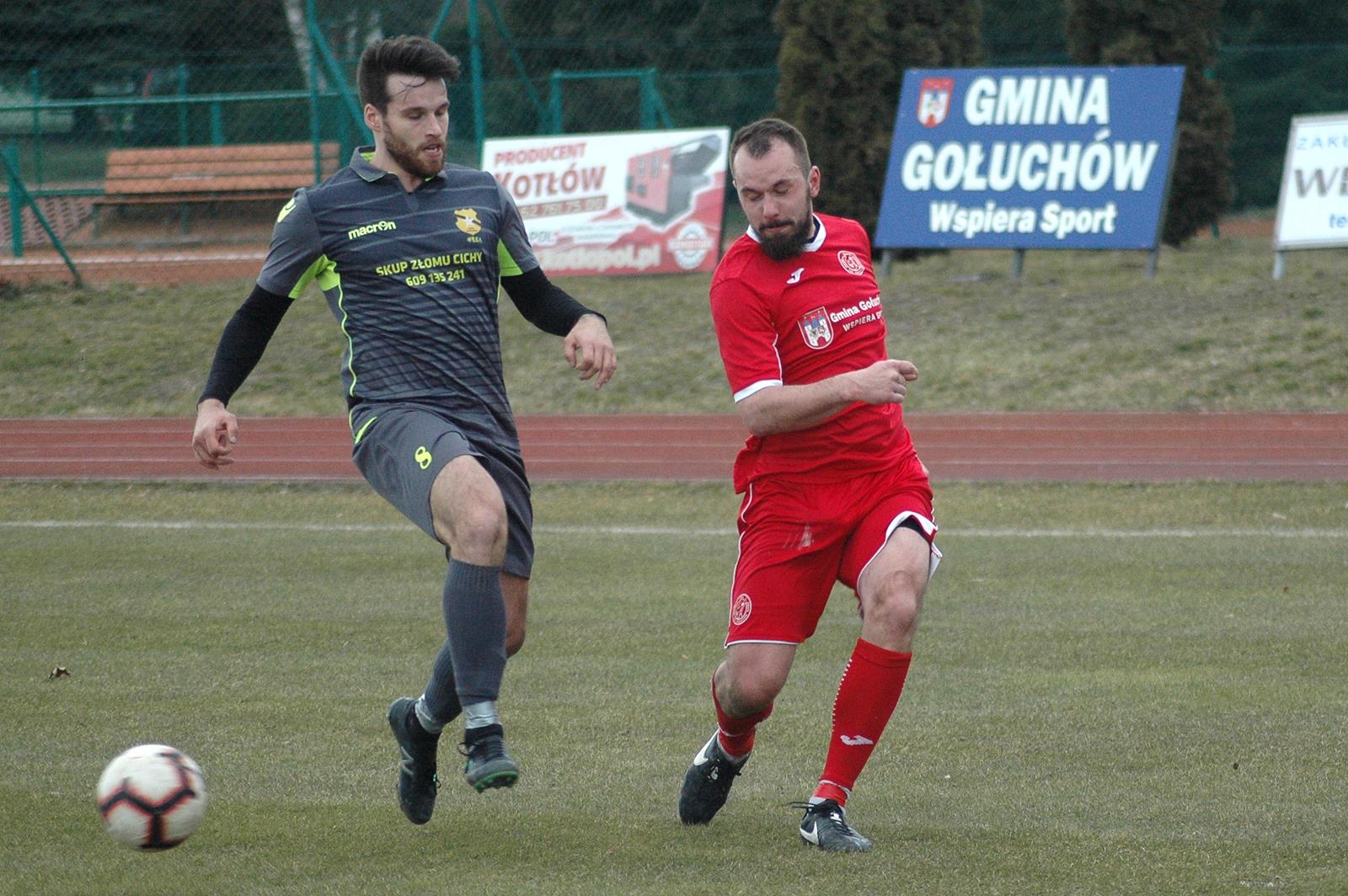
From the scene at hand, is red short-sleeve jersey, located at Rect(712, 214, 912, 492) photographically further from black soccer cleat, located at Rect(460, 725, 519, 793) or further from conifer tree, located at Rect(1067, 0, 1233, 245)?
conifer tree, located at Rect(1067, 0, 1233, 245)

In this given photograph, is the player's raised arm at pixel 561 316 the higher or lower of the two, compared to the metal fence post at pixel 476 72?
lower

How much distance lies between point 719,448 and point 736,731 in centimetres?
861

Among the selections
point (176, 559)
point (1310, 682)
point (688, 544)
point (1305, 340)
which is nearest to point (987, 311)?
point (1305, 340)

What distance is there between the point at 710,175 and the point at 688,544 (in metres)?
8.43

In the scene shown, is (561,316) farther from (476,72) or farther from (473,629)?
(476,72)

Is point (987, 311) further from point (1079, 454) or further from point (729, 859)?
point (729, 859)

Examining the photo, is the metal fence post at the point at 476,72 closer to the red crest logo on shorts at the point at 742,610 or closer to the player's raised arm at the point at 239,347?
the player's raised arm at the point at 239,347

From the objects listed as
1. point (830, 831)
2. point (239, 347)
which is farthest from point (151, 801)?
point (830, 831)

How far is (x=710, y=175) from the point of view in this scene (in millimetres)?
17891

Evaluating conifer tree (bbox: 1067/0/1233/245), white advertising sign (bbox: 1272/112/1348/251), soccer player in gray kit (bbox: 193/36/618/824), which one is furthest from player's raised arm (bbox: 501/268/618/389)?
conifer tree (bbox: 1067/0/1233/245)

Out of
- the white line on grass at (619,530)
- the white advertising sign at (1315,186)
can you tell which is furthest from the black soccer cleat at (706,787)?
the white advertising sign at (1315,186)

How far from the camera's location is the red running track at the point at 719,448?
1225 cm

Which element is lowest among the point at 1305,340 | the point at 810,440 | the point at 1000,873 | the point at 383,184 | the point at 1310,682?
the point at 1000,873

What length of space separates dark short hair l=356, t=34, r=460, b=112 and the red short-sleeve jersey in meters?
1.00
